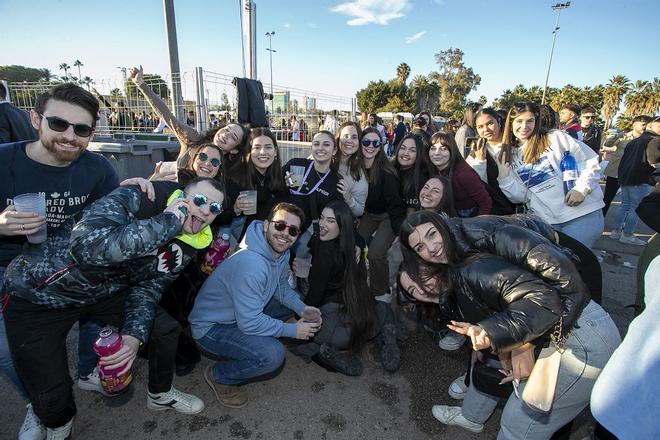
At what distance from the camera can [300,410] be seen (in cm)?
254

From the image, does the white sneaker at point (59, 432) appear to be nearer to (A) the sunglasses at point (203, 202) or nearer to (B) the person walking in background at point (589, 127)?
(A) the sunglasses at point (203, 202)

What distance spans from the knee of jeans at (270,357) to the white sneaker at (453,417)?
1243mm

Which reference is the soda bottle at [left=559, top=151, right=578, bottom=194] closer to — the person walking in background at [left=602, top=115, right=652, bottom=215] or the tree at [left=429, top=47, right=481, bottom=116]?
the person walking in background at [left=602, top=115, right=652, bottom=215]

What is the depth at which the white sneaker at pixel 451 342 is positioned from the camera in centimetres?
332

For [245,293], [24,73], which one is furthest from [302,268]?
[24,73]

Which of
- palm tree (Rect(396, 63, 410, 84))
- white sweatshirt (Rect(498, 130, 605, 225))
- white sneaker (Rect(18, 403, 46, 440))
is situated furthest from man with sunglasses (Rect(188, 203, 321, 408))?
palm tree (Rect(396, 63, 410, 84))

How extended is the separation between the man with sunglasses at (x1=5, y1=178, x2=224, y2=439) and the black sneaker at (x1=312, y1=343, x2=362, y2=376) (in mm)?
1228

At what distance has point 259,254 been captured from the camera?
2.58 m

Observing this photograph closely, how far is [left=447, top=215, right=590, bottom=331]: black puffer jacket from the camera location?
1.55 m

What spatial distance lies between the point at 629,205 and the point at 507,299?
656cm

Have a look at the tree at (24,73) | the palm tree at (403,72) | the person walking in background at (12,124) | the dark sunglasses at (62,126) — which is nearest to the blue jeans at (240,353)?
the dark sunglasses at (62,126)

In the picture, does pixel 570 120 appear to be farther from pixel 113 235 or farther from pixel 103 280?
pixel 103 280

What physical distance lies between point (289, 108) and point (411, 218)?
20.9ft

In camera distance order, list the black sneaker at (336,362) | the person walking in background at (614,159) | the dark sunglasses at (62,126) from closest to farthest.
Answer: the dark sunglasses at (62,126) < the black sneaker at (336,362) < the person walking in background at (614,159)
